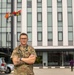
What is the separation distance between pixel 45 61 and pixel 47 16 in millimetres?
8000

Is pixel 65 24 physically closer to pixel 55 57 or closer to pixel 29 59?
pixel 55 57

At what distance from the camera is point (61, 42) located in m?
49.1

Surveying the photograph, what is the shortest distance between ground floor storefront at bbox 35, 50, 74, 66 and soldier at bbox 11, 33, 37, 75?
148ft

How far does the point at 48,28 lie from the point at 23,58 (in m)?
45.0

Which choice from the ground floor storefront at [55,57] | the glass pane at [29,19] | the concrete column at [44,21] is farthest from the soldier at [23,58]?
the ground floor storefront at [55,57]

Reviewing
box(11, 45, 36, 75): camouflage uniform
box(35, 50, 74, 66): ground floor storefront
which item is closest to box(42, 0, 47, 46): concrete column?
box(35, 50, 74, 66): ground floor storefront

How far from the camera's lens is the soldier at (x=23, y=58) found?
4.62 metres

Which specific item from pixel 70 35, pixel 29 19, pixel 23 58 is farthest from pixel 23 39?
pixel 29 19

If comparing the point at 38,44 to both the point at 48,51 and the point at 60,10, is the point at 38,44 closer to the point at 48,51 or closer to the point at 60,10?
the point at 48,51

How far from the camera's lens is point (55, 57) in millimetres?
50281

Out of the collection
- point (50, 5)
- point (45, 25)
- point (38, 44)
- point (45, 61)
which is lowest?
point (45, 61)

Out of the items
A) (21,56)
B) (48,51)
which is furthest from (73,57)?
(21,56)

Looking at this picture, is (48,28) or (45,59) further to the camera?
(45,59)

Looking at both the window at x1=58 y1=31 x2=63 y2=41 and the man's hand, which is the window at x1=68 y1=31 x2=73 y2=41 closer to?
the window at x1=58 y1=31 x2=63 y2=41
